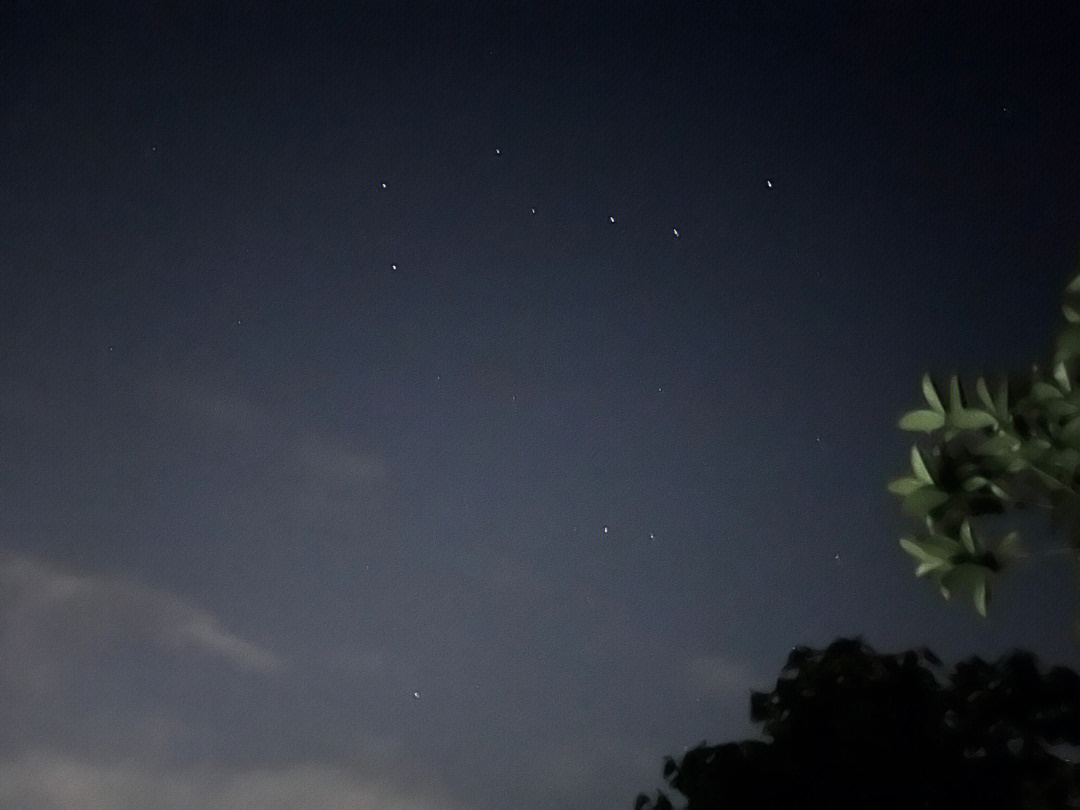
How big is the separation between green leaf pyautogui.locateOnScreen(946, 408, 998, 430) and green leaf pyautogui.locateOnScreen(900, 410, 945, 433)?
4 cm

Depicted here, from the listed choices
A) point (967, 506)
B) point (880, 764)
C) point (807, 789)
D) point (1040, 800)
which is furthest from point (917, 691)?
point (967, 506)

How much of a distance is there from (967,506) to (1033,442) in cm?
25

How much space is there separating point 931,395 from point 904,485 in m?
0.27

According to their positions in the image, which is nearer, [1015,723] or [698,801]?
[1015,723]

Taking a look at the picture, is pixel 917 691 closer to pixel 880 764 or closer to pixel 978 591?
pixel 880 764

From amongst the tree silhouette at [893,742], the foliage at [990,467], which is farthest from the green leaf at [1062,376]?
the tree silhouette at [893,742]

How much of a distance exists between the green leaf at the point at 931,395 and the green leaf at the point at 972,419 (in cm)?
4

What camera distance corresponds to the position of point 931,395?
2.83m

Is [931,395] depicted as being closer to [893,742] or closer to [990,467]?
[990,467]

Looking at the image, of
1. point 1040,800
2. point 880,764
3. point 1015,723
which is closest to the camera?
point 1040,800

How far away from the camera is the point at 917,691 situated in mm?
4367

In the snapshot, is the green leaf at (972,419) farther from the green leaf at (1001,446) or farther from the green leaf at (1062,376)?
the green leaf at (1062,376)

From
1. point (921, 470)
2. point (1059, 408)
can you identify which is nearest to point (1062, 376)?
point (1059, 408)

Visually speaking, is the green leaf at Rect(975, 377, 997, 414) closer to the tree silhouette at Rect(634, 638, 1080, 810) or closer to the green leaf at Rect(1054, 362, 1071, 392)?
the green leaf at Rect(1054, 362, 1071, 392)
